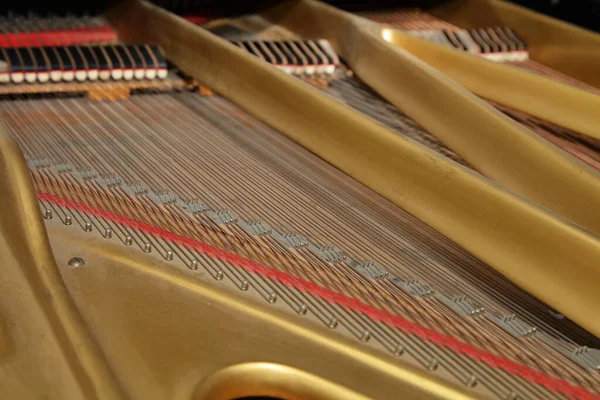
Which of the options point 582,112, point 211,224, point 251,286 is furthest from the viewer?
point 582,112

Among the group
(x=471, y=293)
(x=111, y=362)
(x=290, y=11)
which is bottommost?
(x=111, y=362)

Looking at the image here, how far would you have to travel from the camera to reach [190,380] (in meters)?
1.83

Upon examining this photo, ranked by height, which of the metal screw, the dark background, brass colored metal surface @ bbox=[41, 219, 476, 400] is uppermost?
the dark background

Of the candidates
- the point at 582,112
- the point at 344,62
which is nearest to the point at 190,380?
the point at 582,112

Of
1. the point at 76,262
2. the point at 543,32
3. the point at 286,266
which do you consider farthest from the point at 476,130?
the point at 543,32

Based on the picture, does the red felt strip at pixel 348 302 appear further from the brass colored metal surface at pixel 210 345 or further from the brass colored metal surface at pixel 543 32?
the brass colored metal surface at pixel 543 32

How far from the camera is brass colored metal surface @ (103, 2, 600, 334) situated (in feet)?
6.73

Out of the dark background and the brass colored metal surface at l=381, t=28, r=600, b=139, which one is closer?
the brass colored metal surface at l=381, t=28, r=600, b=139

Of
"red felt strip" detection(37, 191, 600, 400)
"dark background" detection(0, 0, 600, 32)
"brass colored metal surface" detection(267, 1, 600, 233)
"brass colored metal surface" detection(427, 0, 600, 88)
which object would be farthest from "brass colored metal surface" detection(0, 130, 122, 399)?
"brass colored metal surface" detection(427, 0, 600, 88)

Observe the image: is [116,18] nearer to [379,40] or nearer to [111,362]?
[379,40]

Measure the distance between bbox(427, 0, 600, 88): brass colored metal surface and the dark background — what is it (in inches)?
7.9

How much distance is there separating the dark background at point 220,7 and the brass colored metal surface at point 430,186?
3.78 feet

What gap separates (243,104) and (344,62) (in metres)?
1.05

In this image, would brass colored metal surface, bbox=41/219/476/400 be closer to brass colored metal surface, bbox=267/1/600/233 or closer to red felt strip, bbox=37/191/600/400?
red felt strip, bbox=37/191/600/400
